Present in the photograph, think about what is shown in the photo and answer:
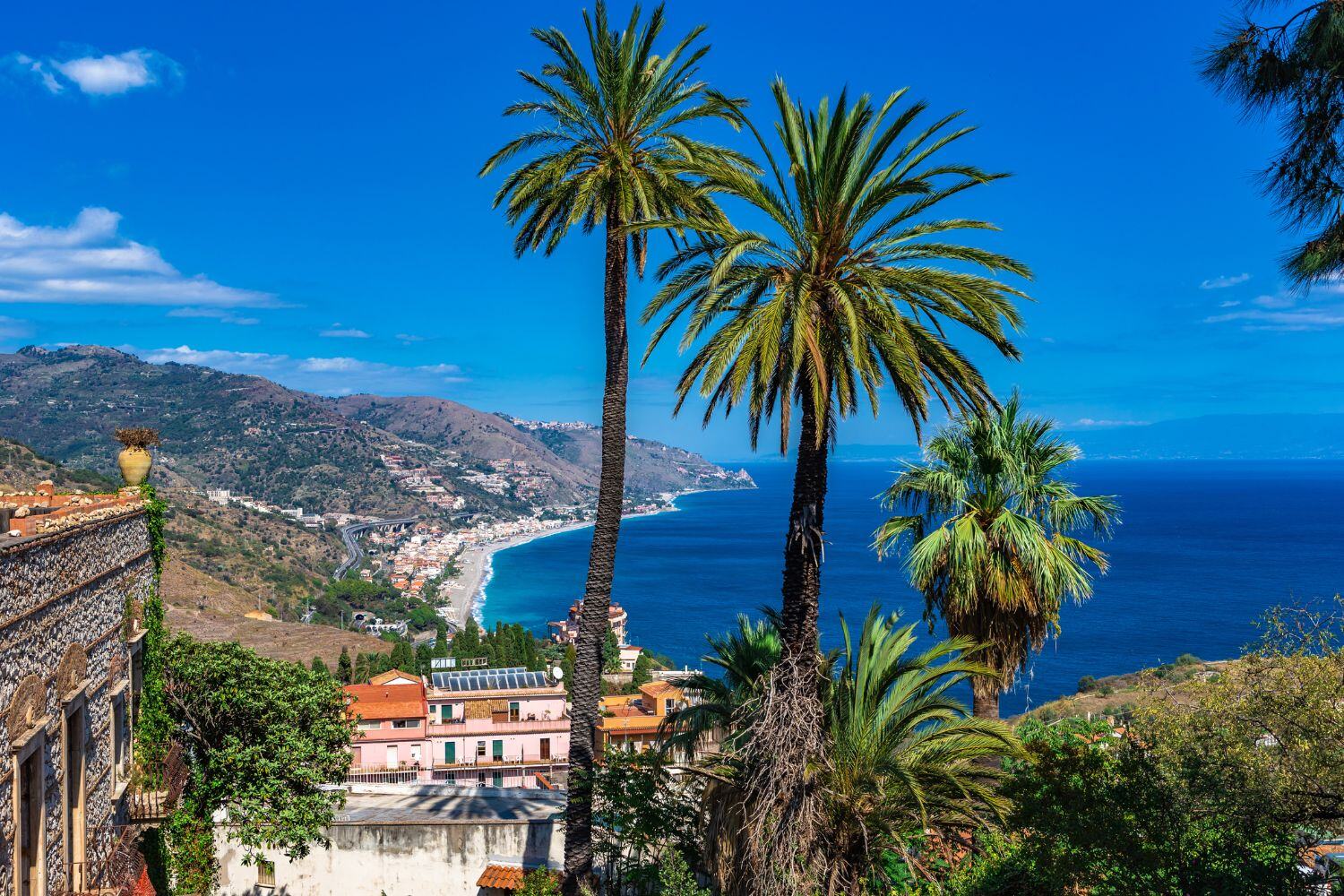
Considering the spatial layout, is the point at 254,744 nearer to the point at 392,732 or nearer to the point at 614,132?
the point at 614,132

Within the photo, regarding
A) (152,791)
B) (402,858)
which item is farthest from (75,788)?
(402,858)

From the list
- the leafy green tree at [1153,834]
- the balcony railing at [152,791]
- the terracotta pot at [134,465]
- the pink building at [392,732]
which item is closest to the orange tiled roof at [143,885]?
the balcony railing at [152,791]

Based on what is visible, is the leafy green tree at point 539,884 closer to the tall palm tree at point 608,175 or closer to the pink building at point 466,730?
the tall palm tree at point 608,175

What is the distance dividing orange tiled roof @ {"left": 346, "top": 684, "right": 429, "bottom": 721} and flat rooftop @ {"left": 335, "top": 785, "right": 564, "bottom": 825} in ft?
80.0

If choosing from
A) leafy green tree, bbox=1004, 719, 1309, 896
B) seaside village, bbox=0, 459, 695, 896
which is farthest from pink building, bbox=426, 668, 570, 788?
leafy green tree, bbox=1004, 719, 1309, 896

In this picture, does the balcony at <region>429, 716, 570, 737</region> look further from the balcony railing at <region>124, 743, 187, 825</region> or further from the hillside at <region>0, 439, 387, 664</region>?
the balcony railing at <region>124, 743, 187, 825</region>

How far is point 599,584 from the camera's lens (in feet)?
41.6

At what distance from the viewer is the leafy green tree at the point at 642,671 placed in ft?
208

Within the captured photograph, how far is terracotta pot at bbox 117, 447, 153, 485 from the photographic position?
1316 cm

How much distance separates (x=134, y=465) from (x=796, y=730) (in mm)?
10143

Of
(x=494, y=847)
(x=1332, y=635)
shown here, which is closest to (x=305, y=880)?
(x=494, y=847)

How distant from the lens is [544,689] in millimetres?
45344

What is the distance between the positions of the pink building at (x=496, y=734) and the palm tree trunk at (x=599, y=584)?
29.9 m

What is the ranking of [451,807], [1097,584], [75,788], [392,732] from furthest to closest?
[1097,584] → [392,732] → [451,807] → [75,788]
